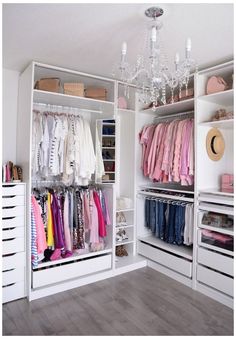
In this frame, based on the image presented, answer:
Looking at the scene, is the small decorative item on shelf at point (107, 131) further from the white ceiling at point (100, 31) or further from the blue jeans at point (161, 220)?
the blue jeans at point (161, 220)

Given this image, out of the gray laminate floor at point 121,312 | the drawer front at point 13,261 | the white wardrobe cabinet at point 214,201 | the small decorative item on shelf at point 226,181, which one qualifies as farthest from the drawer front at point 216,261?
the drawer front at point 13,261

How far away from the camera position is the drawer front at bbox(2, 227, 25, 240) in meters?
2.24

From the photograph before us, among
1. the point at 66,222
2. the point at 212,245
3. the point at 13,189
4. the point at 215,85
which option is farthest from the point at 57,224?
the point at 215,85

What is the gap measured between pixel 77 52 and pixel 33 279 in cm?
215

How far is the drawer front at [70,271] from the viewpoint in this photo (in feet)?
7.76

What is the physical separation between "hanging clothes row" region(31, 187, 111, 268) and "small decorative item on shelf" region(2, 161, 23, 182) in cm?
22

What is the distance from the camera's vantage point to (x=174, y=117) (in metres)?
3.13

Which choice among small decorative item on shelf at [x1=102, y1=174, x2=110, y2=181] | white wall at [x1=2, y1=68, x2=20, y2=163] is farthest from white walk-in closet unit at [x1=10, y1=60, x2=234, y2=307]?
white wall at [x1=2, y1=68, x2=20, y2=163]

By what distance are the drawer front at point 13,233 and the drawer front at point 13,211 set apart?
131 mm

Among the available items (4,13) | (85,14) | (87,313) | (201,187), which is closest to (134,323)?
(87,313)

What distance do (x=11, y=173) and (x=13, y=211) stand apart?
41cm

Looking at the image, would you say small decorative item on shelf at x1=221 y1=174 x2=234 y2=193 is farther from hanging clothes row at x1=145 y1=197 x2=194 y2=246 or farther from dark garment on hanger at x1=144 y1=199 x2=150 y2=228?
dark garment on hanger at x1=144 y1=199 x2=150 y2=228

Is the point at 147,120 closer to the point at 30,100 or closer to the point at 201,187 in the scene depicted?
the point at 201,187

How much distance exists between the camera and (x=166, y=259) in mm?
2809
